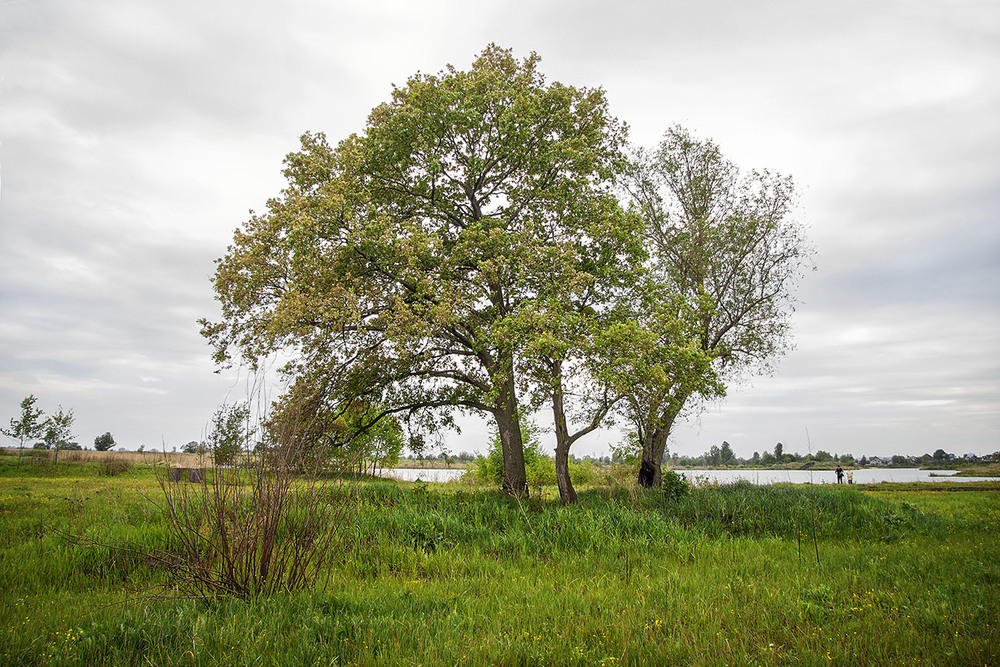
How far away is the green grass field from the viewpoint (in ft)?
16.8

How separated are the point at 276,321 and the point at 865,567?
42.8 feet

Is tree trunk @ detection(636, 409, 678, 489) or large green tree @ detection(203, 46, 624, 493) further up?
large green tree @ detection(203, 46, 624, 493)

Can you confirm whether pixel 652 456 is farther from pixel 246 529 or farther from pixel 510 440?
pixel 246 529

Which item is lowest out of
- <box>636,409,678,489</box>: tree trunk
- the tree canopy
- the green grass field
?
the green grass field

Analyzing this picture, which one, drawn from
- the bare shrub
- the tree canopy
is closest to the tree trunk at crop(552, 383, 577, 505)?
the tree canopy

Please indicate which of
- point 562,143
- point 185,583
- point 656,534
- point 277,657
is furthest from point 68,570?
point 562,143

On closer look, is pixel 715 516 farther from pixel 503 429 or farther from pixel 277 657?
pixel 277 657

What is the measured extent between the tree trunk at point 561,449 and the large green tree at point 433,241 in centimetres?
151

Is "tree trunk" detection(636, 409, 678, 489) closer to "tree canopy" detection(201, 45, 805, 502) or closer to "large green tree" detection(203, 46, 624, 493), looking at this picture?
"tree canopy" detection(201, 45, 805, 502)

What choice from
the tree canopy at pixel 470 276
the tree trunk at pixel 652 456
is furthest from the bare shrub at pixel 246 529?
the tree trunk at pixel 652 456

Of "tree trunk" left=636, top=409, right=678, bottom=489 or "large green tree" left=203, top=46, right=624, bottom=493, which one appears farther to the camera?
"tree trunk" left=636, top=409, right=678, bottom=489

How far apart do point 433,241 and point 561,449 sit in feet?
23.3

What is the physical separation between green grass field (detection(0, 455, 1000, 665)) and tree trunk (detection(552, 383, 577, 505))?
215 centimetres

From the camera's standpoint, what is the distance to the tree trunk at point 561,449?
15859mm
